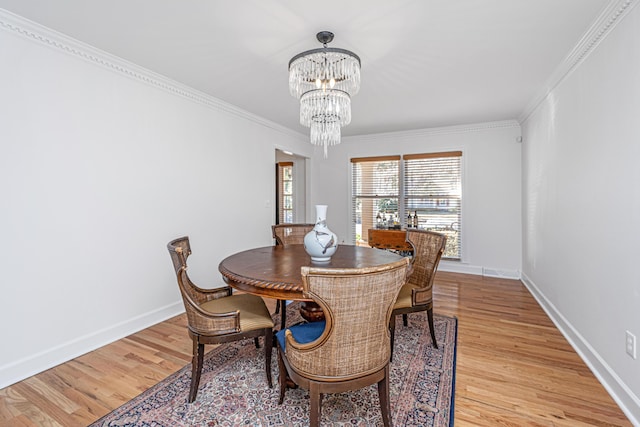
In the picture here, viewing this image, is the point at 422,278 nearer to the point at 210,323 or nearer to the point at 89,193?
the point at 210,323

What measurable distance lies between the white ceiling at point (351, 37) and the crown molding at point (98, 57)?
7cm

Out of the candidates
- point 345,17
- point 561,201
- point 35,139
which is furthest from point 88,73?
point 561,201

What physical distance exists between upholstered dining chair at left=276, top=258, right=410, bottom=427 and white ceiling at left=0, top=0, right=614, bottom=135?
1.65 m

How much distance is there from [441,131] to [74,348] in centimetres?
537

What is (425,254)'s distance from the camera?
2602mm

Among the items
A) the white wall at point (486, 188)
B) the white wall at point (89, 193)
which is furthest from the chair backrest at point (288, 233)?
the white wall at point (486, 188)

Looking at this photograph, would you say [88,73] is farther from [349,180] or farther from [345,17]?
[349,180]

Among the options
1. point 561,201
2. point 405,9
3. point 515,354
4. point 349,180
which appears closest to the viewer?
point 405,9

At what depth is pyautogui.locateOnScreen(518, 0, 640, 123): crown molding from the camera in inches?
72.7

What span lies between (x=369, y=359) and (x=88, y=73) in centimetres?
296

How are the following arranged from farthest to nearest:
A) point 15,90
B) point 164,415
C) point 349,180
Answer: point 349,180 < point 15,90 < point 164,415

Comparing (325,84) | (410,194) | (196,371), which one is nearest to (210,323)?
(196,371)

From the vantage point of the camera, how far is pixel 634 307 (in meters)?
1.75

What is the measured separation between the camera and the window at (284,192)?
684 cm
